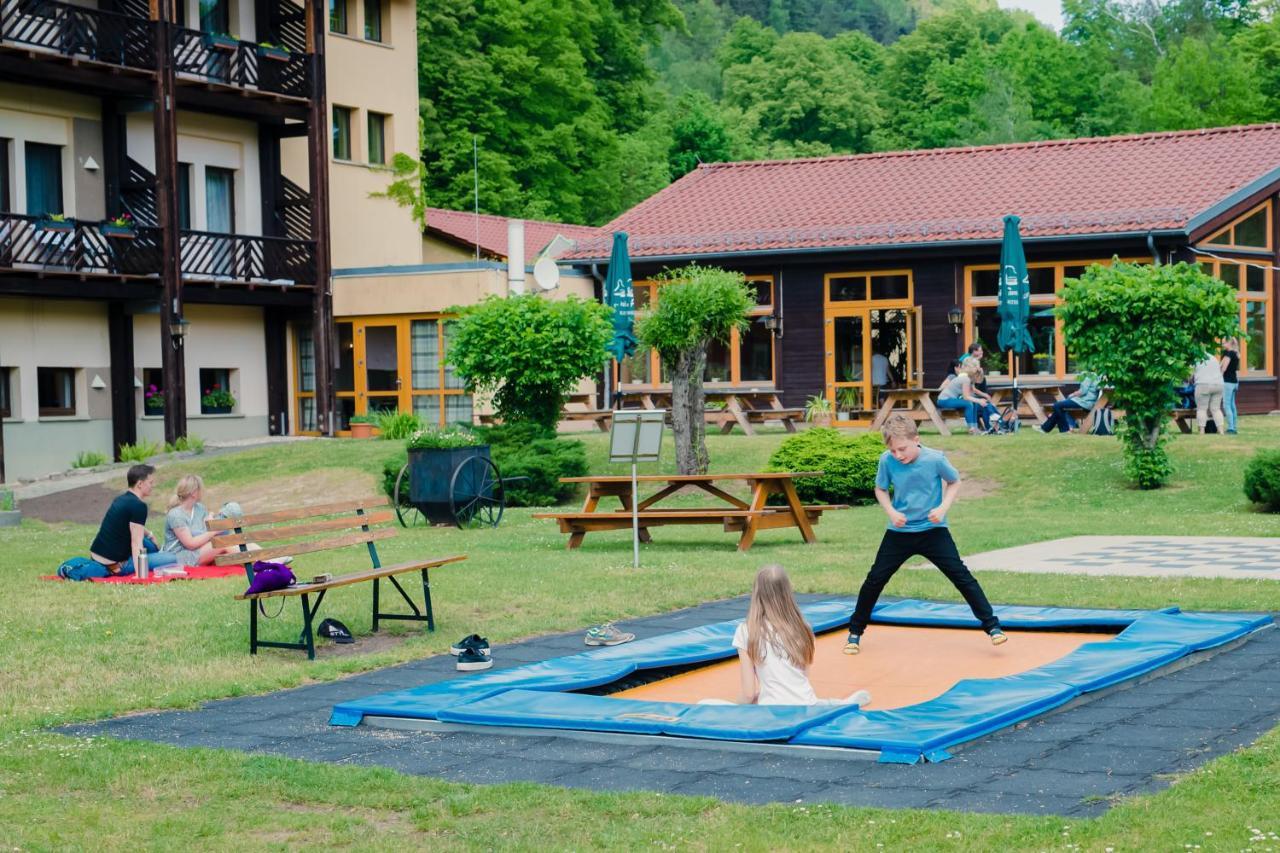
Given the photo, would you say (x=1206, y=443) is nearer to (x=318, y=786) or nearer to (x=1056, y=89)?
(x=318, y=786)

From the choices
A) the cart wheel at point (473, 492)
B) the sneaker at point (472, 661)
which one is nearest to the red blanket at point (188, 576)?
the cart wheel at point (473, 492)

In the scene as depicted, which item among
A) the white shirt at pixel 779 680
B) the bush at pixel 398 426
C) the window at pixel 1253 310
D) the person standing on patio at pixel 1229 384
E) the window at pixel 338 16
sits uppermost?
the window at pixel 338 16

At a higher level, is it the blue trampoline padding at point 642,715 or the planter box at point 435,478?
the planter box at point 435,478

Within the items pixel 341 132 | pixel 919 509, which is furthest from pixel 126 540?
pixel 341 132

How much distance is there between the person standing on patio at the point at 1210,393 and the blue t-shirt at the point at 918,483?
17.4m

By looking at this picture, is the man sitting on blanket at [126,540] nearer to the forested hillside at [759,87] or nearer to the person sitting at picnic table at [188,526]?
the person sitting at picnic table at [188,526]

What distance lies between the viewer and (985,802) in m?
6.54

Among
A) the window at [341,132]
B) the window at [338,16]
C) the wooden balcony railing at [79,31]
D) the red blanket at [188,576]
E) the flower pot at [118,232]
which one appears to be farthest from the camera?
the window at [341,132]

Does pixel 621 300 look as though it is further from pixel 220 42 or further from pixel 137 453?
pixel 220 42

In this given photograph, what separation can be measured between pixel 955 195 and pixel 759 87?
115 feet

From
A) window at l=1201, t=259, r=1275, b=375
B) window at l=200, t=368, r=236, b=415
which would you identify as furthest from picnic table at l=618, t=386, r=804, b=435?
window at l=1201, t=259, r=1275, b=375

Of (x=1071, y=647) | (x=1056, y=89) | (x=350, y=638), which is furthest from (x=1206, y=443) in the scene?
(x=1056, y=89)

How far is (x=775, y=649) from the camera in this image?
8.55 m

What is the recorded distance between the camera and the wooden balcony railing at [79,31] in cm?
2925
